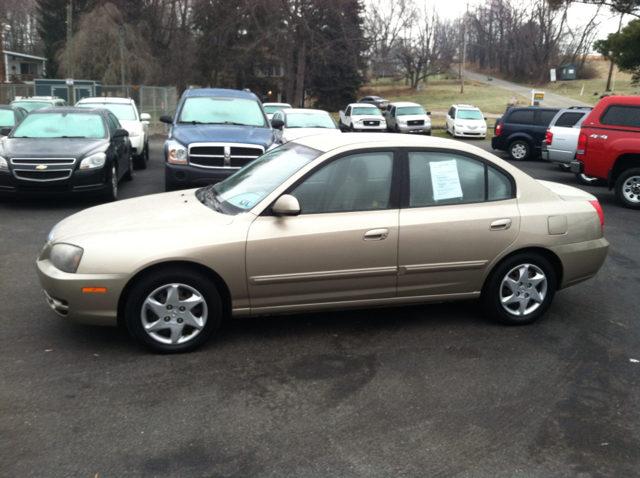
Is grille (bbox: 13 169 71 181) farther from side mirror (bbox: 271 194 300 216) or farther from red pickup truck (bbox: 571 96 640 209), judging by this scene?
red pickup truck (bbox: 571 96 640 209)

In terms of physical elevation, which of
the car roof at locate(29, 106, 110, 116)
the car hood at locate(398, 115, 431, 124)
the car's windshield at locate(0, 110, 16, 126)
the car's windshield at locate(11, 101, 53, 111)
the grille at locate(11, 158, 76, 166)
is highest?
the car hood at locate(398, 115, 431, 124)

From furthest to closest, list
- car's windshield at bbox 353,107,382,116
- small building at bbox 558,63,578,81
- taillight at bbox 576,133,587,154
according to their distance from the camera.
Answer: small building at bbox 558,63,578,81
car's windshield at bbox 353,107,382,116
taillight at bbox 576,133,587,154

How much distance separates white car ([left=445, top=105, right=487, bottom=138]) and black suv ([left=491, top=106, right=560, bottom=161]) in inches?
313

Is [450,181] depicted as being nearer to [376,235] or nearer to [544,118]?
[376,235]

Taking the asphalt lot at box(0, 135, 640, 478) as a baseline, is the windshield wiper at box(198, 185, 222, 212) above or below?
above

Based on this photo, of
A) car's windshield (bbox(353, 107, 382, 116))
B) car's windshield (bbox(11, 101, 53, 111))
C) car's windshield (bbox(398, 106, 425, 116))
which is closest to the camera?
car's windshield (bbox(11, 101, 53, 111))

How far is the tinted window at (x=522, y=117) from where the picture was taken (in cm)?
2112

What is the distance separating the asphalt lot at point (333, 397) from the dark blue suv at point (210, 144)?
4808mm

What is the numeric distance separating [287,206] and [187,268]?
33.3 inches

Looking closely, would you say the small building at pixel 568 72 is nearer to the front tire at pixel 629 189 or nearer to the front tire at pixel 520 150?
the front tire at pixel 520 150

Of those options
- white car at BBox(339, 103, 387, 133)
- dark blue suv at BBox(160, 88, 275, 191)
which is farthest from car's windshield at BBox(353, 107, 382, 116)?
dark blue suv at BBox(160, 88, 275, 191)

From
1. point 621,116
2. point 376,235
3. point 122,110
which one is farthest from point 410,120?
point 376,235

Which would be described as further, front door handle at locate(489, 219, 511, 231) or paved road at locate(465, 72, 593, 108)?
paved road at locate(465, 72, 593, 108)

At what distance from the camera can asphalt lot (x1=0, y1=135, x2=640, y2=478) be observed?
136 inches
